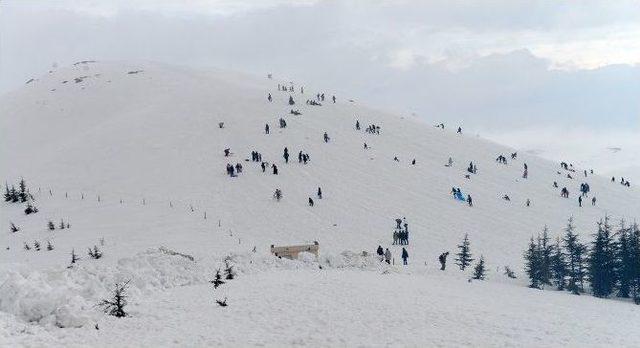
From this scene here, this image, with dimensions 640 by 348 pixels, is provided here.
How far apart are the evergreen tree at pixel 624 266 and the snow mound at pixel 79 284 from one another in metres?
23.9

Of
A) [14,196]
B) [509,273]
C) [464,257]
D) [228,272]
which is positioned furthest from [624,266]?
[14,196]

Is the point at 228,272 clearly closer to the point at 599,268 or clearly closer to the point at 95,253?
the point at 95,253

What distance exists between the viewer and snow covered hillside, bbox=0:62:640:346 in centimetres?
1811

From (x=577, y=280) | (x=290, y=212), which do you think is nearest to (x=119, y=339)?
(x=290, y=212)

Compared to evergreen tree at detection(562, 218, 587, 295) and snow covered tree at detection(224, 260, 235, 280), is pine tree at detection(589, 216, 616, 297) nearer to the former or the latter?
evergreen tree at detection(562, 218, 587, 295)

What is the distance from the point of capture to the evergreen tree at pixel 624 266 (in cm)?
3278

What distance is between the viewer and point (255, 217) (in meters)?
40.0

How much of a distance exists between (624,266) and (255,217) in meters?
22.9

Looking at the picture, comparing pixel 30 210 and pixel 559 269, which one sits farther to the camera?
pixel 30 210

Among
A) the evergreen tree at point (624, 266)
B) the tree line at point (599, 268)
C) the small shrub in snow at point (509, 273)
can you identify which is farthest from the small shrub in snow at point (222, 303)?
the evergreen tree at point (624, 266)

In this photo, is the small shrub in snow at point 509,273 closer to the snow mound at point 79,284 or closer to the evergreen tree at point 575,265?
the evergreen tree at point 575,265

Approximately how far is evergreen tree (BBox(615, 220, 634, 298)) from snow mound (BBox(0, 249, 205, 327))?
23949 millimetres

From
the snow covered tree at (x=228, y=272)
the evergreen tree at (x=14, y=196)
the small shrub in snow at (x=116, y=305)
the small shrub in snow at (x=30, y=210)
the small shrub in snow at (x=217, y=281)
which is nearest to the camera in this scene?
the small shrub in snow at (x=116, y=305)

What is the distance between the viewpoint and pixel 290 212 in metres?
41.4
